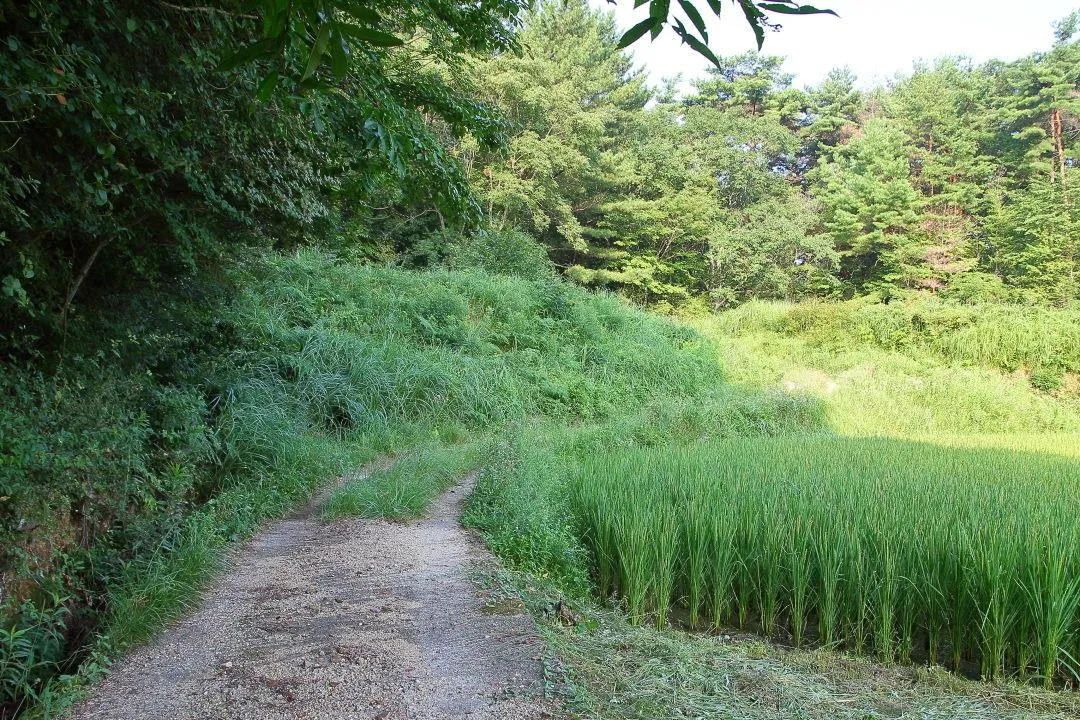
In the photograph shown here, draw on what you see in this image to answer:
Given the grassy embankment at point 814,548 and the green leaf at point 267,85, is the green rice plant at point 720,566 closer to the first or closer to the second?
the grassy embankment at point 814,548

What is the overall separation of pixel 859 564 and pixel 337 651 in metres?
3.06

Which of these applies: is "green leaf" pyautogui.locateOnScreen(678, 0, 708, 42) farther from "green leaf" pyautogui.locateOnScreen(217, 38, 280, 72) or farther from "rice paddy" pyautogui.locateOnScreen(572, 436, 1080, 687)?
"rice paddy" pyautogui.locateOnScreen(572, 436, 1080, 687)

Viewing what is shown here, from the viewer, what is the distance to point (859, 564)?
12.8 ft

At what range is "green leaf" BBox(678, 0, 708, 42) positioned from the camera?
1.11m

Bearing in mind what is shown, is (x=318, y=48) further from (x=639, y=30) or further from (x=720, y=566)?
(x=720, y=566)

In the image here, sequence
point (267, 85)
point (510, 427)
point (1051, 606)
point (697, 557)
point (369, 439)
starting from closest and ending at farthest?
point (267, 85) < point (1051, 606) < point (697, 557) < point (369, 439) < point (510, 427)

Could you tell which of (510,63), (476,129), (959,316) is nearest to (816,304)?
(959,316)

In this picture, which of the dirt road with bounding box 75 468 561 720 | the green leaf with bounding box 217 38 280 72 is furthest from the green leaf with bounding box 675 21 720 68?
the dirt road with bounding box 75 468 561 720

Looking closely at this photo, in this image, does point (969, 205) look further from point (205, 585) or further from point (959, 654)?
point (205, 585)

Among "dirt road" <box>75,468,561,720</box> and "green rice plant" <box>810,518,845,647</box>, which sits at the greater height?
"dirt road" <box>75,468,561,720</box>

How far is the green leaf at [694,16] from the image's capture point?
1106mm

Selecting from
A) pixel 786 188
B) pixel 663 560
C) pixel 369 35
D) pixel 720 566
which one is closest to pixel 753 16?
pixel 369 35

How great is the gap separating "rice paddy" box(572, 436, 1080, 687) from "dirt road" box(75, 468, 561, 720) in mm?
1363

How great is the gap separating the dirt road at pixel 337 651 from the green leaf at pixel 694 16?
2.18 meters
